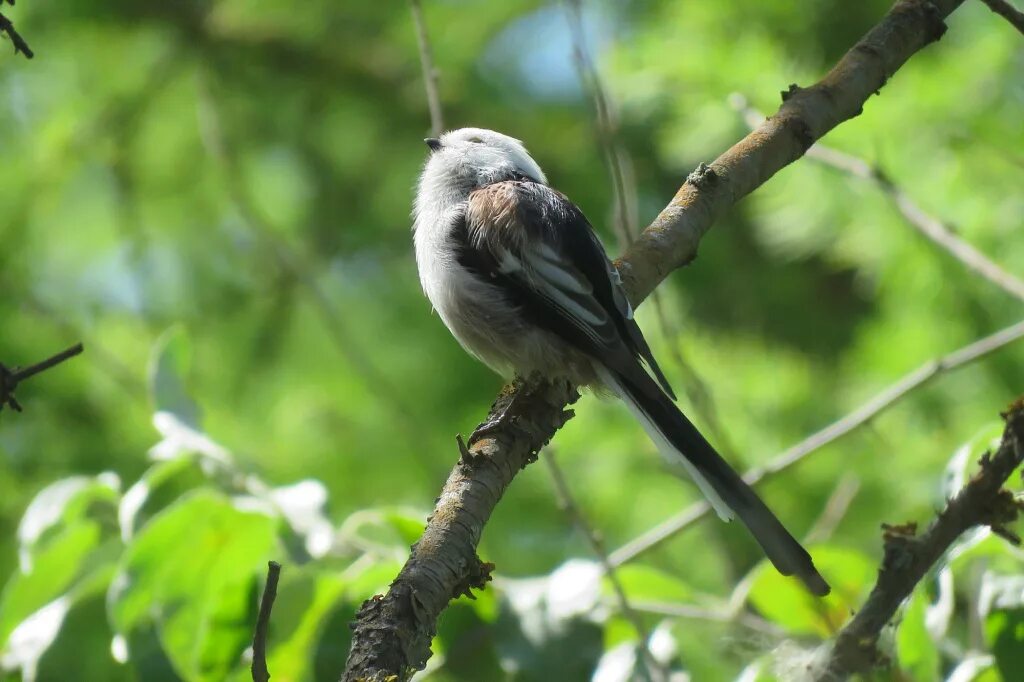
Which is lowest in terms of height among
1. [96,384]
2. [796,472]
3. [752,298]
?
[796,472]

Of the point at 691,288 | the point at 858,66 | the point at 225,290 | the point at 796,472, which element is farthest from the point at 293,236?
the point at 858,66

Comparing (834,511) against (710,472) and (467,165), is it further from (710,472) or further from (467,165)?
(467,165)

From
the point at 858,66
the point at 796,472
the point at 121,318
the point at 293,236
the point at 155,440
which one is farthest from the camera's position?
the point at 293,236

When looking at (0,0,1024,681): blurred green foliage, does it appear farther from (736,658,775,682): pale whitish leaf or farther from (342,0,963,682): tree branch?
(342,0,963,682): tree branch

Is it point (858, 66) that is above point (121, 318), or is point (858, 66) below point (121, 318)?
below

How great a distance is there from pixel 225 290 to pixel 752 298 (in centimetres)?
276

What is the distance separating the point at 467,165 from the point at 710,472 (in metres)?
1.37

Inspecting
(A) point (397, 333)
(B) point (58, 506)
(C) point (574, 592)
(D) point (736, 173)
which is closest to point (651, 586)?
Answer: (C) point (574, 592)

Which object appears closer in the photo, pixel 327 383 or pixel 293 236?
pixel 327 383

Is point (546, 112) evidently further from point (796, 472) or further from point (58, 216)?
point (58, 216)

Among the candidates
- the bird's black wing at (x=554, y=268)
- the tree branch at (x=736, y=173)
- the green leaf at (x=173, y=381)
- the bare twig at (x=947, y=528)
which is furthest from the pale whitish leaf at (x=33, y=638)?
the bare twig at (x=947, y=528)

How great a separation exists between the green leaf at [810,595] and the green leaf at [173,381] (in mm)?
1357

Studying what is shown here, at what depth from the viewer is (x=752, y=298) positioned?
523 cm

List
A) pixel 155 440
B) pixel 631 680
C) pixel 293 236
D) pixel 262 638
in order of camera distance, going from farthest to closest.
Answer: pixel 293 236
pixel 155 440
pixel 631 680
pixel 262 638
